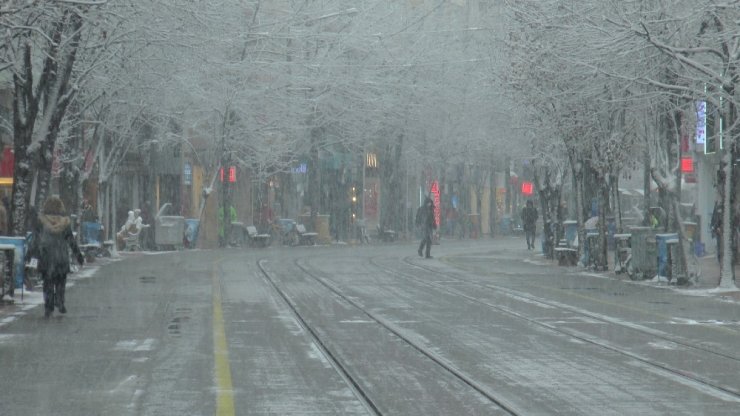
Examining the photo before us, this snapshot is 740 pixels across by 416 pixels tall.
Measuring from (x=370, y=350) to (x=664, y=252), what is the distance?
583 inches

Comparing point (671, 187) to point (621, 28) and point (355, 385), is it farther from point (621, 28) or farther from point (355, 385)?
point (355, 385)

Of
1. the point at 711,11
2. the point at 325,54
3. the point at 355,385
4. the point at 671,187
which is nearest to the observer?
the point at 355,385

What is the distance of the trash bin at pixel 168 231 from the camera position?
162ft

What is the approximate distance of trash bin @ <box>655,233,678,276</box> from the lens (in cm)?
2807

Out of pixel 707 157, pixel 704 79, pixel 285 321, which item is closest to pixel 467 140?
pixel 707 157

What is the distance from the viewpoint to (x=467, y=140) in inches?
2709

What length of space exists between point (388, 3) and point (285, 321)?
4101 cm

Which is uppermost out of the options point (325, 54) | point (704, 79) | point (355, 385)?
point (325, 54)

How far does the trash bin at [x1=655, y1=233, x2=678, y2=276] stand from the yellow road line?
1098 cm

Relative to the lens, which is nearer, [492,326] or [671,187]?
[492,326]

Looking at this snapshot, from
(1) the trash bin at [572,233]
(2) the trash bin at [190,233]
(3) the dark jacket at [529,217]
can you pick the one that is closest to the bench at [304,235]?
(2) the trash bin at [190,233]

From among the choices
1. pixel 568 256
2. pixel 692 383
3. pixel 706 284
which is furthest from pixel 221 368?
pixel 568 256

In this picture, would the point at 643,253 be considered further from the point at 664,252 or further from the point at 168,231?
the point at 168,231

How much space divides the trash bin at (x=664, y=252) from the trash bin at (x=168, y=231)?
24841 millimetres
